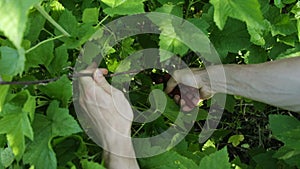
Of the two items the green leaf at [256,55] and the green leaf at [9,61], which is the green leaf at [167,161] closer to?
the green leaf at [256,55]

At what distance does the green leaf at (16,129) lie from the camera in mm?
1200

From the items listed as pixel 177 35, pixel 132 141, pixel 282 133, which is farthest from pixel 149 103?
pixel 282 133

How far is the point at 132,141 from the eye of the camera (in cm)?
159

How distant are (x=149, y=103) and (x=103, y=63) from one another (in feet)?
0.76

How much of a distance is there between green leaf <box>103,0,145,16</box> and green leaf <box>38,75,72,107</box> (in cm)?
22

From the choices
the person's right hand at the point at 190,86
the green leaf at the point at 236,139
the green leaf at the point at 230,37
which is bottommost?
the green leaf at the point at 236,139

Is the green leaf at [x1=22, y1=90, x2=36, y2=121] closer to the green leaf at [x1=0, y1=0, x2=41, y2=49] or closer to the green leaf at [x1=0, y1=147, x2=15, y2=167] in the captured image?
the green leaf at [x1=0, y1=147, x2=15, y2=167]

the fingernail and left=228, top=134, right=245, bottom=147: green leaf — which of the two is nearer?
the fingernail

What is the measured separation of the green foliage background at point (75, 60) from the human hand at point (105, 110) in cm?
6

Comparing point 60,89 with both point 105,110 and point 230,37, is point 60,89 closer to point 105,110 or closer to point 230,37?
point 105,110

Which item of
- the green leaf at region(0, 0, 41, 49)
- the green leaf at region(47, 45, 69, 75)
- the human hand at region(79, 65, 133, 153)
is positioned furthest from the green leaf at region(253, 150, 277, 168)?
the green leaf at region(0, 0, 41, 49)

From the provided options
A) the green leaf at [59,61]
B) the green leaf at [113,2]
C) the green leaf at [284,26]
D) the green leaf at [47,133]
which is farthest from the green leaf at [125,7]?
the green leaf at [284,26]

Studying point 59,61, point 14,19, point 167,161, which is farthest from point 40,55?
point 14,19

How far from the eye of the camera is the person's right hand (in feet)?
5.55
